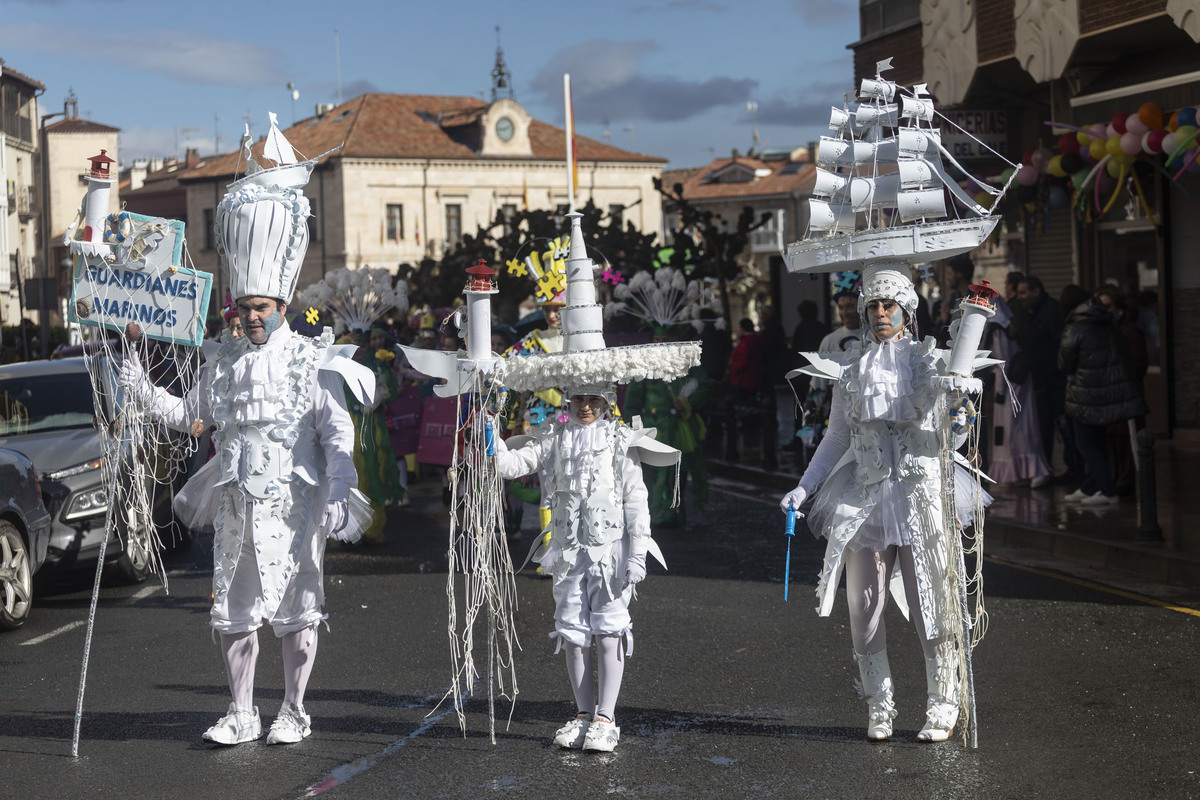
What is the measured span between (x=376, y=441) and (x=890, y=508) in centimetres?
695

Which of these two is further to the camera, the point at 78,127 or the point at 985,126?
the point at 78,127

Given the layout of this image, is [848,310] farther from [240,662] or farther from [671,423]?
[240,662]

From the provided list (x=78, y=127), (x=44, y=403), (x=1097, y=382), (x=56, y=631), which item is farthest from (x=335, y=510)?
(x=78, y=127)

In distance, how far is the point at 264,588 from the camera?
5.83 m

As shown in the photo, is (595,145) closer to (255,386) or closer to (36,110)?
(36,110)

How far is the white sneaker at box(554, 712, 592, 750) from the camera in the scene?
19.0 ft

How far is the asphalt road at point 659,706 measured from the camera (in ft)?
17.6

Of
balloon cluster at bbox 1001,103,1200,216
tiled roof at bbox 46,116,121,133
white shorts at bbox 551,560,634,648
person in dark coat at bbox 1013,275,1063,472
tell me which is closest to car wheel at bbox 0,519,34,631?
white shorts at bbox 551,560,634,648

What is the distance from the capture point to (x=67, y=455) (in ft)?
31.4

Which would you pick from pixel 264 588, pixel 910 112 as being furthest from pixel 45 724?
pixel 910 112

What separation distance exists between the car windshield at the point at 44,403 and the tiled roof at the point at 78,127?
66819 millimetres

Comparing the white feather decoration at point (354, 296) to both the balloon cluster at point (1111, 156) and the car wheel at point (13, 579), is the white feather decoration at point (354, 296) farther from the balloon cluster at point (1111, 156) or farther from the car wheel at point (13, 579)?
the balloon cluster at point (1111, 156)

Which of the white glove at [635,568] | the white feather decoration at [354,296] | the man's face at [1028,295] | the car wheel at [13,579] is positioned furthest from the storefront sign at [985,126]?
the white glove at [635,568]

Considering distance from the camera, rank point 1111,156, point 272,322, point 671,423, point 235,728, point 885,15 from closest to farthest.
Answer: point 235,728 → point 272,322 → point 671,423 → point 1111,156 → point 885,15
